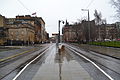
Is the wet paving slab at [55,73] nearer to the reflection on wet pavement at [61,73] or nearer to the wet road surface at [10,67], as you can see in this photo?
the reflection on wet pavement at [61,73]

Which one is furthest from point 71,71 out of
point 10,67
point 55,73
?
point 10,67

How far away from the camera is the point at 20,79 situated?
271 inches

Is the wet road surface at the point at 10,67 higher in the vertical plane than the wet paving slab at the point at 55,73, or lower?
lower

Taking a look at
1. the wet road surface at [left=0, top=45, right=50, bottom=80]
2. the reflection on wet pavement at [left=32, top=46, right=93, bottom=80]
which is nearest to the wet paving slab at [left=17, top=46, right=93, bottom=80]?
the reflection on wet pavement at [left=32, top=46, right=93, bottom=80]

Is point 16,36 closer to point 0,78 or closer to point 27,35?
point 27,35

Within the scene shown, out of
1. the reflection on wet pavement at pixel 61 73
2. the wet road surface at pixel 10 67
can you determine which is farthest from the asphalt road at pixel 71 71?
the wet road surface at pixel 10 67

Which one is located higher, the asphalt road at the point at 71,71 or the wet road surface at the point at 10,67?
the asphalt road at the point at 71,71

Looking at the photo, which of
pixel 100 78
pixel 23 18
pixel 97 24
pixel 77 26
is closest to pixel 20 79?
pixel 100 78

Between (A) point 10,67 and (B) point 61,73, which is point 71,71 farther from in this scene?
(A) point 10,67

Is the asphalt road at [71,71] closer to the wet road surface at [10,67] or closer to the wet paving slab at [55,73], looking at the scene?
the wet paving slab at [55,73]

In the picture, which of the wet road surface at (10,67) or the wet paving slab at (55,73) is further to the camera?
the wet road surface at (10,67)

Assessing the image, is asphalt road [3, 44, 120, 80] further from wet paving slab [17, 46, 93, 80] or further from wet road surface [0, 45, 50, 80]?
wet road surface [0, 45, 50, 80]

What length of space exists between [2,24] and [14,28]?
12206 mm

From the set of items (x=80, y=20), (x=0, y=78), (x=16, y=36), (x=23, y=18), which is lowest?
(x=0, y=78)
